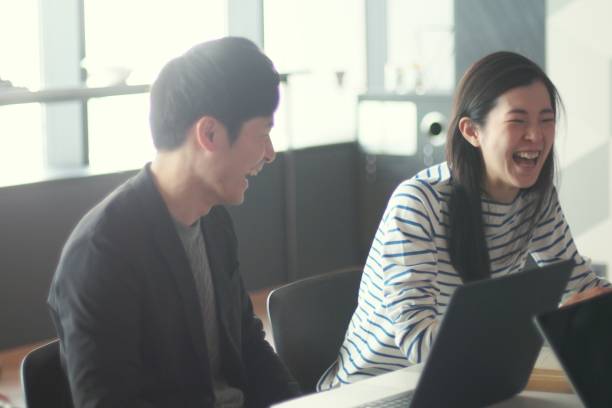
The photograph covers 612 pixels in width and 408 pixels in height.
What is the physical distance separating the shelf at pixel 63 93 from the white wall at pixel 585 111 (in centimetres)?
193

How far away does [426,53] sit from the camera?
635 cm

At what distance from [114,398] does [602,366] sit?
74cm

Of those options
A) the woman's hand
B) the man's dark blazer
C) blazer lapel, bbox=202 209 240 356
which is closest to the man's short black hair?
the man's dark blazer

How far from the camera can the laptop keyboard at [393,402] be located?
1.74m

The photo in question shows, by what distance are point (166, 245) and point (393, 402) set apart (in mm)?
458

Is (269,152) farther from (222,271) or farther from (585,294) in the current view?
(585,294)

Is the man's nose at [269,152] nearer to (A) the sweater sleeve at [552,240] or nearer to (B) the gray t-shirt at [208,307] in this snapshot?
(B) the gray t-shirt at [208,307]

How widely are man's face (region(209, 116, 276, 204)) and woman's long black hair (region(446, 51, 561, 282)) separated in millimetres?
527

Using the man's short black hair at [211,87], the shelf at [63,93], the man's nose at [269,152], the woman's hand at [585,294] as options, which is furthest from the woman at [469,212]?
the shelf at [63,93]

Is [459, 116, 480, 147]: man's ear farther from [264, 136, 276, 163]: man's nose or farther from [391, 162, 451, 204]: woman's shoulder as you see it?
[264, 136, 276, 163]: man's nose

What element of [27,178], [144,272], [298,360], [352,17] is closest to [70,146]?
[27,178]

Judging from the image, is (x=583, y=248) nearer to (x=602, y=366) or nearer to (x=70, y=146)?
(x=70, y=146)

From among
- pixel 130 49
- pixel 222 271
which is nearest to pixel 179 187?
pixel 222 271

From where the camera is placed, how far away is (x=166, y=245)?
72.9 inches
